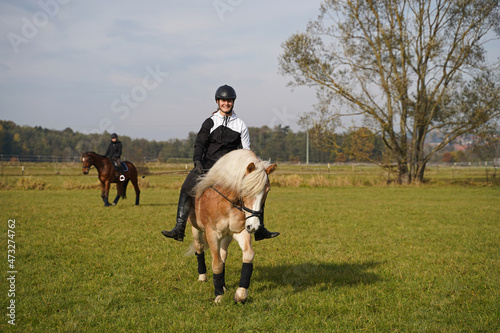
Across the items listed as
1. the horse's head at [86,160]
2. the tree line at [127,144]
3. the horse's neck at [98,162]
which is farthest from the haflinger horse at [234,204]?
the tree line at [127,144]

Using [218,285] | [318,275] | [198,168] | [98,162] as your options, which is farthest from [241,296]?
[98,162]

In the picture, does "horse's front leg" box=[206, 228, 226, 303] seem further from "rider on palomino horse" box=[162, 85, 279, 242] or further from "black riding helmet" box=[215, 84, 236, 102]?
"black riding helmet" box=[215, 84, 236, 102]

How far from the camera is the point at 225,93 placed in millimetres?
5527

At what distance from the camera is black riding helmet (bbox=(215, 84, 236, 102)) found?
5.52m

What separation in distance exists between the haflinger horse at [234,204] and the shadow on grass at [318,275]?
1.21 meters

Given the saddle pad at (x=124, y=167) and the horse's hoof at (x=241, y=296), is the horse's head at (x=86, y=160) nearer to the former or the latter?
the saddle pad at (x=124, y=167)

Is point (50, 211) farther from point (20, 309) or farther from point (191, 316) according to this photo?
point (191, 316)

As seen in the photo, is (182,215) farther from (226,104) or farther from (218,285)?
(226,104)

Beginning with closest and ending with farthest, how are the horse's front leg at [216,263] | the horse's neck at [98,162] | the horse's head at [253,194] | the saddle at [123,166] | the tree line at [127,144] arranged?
the horse's head at [253,194] → the horse's front leg at [216,263] → the horse's neck at [98,162] → the saddle at [123,166] → the tree line at [127,144]

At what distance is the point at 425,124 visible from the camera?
3142cm

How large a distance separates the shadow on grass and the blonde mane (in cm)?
194

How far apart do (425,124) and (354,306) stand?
29.6 meters

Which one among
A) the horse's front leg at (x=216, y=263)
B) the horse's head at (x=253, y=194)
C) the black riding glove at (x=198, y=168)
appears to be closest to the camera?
the horse's head at (x=253, y=194)

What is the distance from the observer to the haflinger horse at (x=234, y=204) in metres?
4.70
